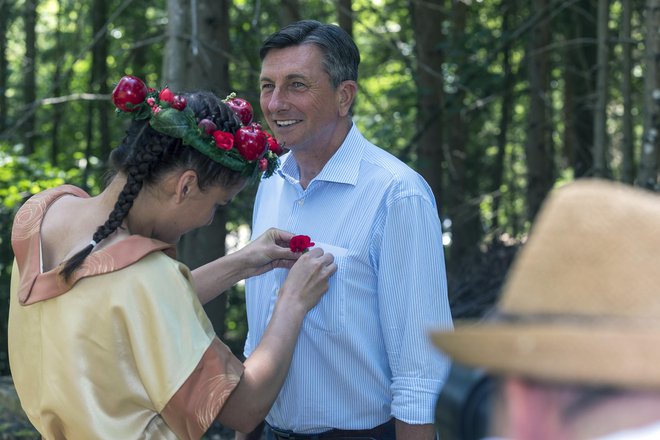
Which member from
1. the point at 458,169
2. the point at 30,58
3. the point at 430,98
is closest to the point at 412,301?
the point at 430,98

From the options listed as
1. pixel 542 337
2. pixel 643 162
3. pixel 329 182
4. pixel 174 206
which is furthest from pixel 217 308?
pixel 542 337

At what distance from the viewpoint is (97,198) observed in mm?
2742

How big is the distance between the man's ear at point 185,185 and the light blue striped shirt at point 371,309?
1.88 ft

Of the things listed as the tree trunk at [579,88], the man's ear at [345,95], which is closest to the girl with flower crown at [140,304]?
the man's ear at [345,95]

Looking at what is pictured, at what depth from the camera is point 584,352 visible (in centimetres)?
108

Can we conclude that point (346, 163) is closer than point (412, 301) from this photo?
No

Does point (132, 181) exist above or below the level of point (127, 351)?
above

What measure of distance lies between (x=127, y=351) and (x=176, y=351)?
13 cm

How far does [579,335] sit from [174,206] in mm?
1807

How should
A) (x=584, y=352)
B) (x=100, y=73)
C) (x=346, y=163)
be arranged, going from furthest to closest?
(x=100, y=73) < (x=346, y=163) < (x=584, y=352)

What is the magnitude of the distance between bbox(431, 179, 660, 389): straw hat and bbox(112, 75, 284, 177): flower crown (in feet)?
5.32

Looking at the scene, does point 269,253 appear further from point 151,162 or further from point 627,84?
point 627,84

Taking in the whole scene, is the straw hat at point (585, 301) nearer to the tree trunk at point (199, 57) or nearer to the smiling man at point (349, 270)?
the smiling man at point (349, 270)

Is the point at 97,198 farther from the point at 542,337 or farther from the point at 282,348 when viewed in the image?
the point at 542,337
